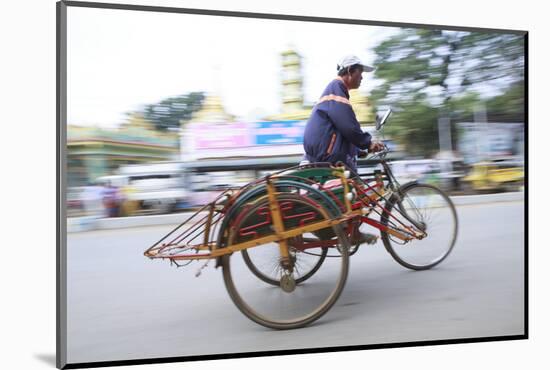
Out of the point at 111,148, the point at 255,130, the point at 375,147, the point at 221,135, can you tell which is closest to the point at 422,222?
the point at 375,147

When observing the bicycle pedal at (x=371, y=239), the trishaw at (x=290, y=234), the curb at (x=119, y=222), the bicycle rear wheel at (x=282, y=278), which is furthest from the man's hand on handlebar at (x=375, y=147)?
the curb at (x=119, y=222)

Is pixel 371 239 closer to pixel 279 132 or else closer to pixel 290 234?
pixel 290 234

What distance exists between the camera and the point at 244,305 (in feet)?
13.0

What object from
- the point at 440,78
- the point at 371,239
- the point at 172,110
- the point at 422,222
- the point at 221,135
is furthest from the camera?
the point at 440,78

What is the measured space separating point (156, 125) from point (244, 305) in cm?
132

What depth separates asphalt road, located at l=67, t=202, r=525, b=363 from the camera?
395 cm

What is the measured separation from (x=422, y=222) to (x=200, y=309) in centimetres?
178

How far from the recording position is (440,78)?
4793 mm

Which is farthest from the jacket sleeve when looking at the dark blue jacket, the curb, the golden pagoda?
the curb

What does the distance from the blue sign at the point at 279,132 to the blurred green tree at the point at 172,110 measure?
1.50ft

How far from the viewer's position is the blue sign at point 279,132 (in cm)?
424

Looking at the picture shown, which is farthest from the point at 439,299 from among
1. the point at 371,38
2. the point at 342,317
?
the point at 371,38

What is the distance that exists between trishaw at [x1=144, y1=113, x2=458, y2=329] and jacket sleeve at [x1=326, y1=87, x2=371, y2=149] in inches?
9.2

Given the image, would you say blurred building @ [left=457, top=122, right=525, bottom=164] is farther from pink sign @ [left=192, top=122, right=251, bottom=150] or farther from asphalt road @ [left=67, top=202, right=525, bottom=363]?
pink sign @ [left=192, top=122, right=251, bottom=150]
